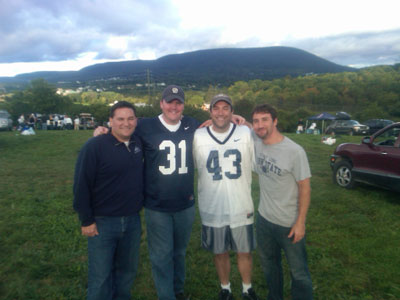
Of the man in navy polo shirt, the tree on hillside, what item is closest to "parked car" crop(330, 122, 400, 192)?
the man in navy polo shirt

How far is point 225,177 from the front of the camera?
2924mm

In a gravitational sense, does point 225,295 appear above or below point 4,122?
above

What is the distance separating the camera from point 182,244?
311cm

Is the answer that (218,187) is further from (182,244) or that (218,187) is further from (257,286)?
(257,286)

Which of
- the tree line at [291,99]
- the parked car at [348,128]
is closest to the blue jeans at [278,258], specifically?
the parked car at [348,128]

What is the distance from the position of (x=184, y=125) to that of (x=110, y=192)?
109 centimetres

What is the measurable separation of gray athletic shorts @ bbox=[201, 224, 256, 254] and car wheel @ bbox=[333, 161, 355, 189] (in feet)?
17.5

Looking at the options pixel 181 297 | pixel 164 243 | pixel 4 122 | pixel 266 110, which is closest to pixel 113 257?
pixel 164 243

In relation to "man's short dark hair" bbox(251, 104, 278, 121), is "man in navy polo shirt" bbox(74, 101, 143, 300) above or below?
below

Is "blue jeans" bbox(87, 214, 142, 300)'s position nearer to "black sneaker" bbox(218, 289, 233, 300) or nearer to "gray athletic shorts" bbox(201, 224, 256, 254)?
"gray athletic shorts" bbox(201, 224, 256, 254)

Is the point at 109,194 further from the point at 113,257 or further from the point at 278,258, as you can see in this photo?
the point at 278,258

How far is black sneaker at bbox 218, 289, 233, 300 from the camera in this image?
3096 millimetres

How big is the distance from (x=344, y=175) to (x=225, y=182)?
19.0ft

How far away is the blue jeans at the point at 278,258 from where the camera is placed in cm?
254
